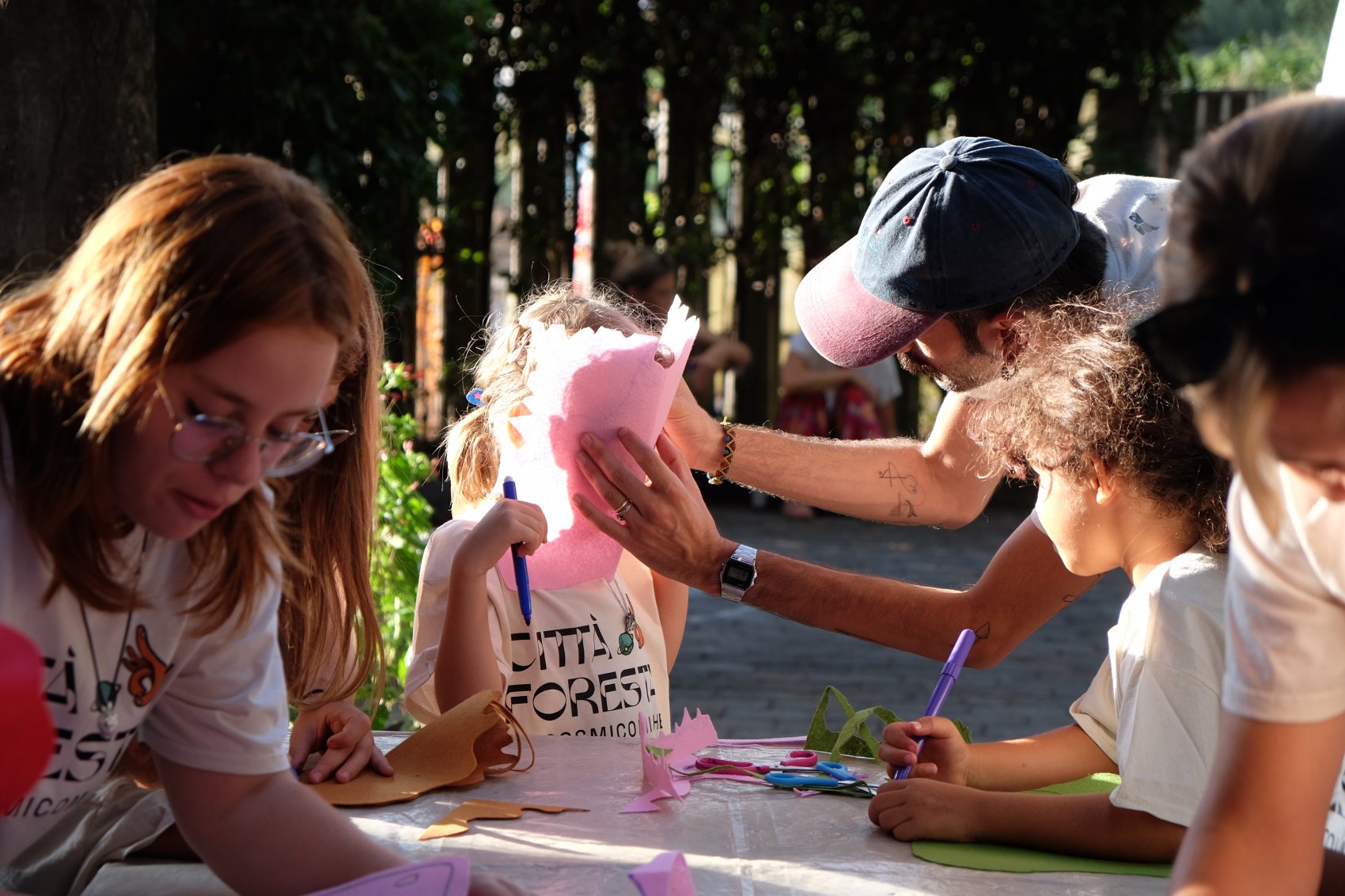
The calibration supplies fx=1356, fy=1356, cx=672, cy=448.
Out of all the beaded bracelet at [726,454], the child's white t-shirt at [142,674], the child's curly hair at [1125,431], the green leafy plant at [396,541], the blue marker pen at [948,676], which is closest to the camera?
the child's white t-shirt at [142,674]

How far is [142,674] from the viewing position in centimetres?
128

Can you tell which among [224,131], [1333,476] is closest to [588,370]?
[1333,476]

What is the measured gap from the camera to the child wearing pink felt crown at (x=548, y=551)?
1977 millimetres

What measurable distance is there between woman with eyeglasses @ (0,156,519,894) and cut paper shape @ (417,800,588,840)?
0.74ft

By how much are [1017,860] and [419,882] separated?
Result: 0.71 meters

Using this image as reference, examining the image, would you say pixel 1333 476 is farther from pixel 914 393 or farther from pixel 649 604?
pixel 914 393

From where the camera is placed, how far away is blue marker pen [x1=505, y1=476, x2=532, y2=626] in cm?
201

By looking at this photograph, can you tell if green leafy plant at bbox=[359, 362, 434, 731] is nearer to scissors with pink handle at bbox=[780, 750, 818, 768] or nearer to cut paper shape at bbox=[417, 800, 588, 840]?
scissors with pink handle at bbox=[780, 750, 818, 768]

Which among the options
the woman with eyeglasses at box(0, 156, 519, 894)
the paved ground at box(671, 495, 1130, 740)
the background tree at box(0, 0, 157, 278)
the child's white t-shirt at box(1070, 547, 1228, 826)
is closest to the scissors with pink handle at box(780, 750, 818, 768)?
the child's white t-shirt at box(1070, 547, 1228, 826)

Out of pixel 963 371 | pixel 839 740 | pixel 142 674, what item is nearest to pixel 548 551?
pixel 839 740

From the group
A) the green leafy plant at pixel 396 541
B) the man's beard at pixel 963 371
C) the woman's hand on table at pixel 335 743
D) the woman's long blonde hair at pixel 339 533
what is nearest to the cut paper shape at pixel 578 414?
the woman's long blonde hair at pixel 339 533

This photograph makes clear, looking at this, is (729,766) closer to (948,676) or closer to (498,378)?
(948,676)

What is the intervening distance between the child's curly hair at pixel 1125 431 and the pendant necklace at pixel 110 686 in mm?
1067

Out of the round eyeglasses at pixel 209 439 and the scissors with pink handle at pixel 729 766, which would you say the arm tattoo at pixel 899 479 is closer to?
the scissors with pink handle at pixel 729 766
